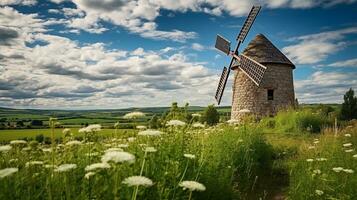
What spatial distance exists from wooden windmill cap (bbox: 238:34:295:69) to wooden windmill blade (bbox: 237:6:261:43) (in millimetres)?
800

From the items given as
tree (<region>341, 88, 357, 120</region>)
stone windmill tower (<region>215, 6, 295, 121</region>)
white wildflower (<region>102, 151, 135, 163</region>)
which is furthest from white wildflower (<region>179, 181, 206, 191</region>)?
tree (<region>341, 88, 357, 120</region>)

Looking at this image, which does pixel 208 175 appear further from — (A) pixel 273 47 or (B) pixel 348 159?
(A) pixel 273 47

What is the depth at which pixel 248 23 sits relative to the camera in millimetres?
26828

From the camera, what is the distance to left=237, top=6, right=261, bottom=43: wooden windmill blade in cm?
2649

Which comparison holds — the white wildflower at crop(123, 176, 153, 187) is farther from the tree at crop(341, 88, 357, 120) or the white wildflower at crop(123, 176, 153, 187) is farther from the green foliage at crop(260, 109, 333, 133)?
the tree at crop(341, 88, 357, 120)

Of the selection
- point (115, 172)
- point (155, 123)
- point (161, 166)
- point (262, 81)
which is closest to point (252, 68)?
point (262, 81)

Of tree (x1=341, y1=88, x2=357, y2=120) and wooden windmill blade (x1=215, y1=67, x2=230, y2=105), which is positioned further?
tree (x1=341, y1=88, x2=357, y2=120)

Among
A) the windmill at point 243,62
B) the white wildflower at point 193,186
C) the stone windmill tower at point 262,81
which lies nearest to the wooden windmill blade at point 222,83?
the windmill at point 243,62

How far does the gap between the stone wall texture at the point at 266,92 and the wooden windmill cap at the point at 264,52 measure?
35cm

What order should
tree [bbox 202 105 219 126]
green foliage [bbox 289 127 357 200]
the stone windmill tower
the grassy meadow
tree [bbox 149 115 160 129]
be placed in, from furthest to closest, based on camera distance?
tree [bbox 202 105 219 126]
the stone windmill tower
green foliage [bbox 289 127 357 200]
tree [bbox 149 115 160 129]
the grassy meadow

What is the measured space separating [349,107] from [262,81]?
12795 mm

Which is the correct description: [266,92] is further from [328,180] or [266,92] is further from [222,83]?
[328,180]

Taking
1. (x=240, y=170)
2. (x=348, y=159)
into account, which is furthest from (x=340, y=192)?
(x=240, y=170)

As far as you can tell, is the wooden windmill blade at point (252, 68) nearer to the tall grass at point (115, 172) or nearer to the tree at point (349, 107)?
the tree at point (349, 107)
